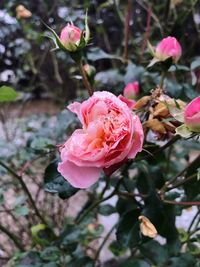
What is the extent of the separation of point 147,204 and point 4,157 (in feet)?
1.37

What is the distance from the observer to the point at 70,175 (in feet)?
1.48

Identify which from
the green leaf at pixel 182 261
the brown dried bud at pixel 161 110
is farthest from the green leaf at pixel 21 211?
the brown dried bud at pixel 161 110

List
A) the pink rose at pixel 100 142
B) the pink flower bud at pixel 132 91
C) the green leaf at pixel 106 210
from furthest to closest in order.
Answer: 1. the green leaf at pixel 106 210
2. the pink flower bud at pixel 132 91
3. the pink rose at pixel 100 142

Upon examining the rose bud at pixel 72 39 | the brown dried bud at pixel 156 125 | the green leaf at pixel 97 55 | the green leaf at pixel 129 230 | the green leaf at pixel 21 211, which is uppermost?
the rose bud at pixel 72 39

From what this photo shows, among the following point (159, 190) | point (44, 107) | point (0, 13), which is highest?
point (0, 13)

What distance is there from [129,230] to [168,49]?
273mm

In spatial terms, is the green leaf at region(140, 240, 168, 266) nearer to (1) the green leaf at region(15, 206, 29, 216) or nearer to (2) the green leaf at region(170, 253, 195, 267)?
(2) the green leaf at region(170, 253, 195, 267)

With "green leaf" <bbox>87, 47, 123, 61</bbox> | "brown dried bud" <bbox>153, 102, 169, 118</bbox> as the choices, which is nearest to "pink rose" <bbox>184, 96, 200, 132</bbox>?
"brown dried bud" <bbox>153, 102, 169, 118</bbox>

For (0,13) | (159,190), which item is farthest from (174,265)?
(0,13)

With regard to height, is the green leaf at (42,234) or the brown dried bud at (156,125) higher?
the brown dried bud at (156,125)

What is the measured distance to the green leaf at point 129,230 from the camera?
0.64m

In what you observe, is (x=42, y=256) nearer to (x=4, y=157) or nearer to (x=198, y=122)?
(x=4, y=157)

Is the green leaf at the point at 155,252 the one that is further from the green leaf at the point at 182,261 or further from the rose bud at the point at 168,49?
the rose bud at the point at 168,49

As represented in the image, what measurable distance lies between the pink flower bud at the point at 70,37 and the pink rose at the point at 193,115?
167 millimetres
